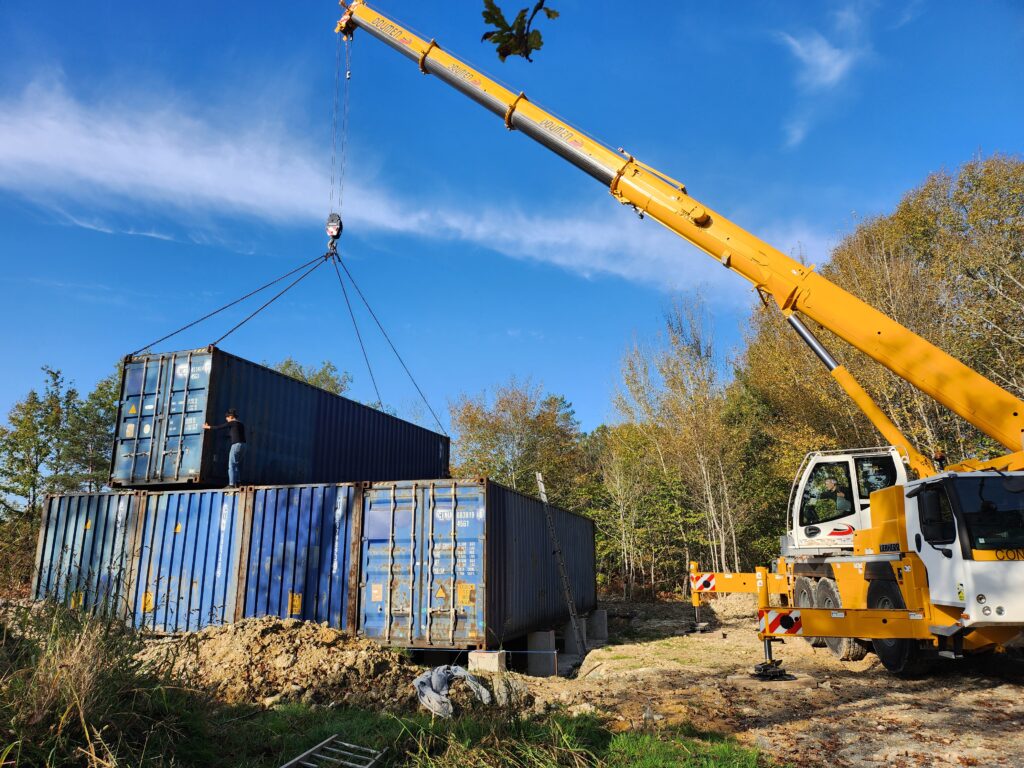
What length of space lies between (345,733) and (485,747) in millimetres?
1423

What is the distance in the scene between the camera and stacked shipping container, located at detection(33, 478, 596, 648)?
9.59m

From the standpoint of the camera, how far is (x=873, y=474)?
9258 mm

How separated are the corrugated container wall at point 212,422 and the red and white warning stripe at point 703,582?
839 cm

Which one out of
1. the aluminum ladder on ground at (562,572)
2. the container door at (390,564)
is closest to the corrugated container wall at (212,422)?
the container door at (390,564)

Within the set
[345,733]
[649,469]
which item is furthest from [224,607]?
[649,469]

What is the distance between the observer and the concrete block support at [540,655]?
11430 millimetres

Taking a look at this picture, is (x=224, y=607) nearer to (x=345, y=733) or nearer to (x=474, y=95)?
(x=345, y=733)

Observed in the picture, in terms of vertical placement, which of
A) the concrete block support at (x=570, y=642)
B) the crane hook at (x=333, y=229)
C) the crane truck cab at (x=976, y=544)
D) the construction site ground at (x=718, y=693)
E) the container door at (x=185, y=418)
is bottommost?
the concrete block support at (x=570, y=642)

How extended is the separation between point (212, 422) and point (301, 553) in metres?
3.51

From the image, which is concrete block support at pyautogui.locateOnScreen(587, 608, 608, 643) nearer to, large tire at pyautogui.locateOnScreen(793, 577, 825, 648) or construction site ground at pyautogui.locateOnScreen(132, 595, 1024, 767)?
construction site ground at pyautogui.locateOnScreen(132, 595, 1024, 767)

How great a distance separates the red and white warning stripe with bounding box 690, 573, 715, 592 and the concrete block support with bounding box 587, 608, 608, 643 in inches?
242

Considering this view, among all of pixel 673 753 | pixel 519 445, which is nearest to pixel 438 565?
pixel 673 753

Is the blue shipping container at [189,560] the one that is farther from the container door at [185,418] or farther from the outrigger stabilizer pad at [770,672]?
the outrigger stabilizer pad at [770,672]

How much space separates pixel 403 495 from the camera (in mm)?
10078
